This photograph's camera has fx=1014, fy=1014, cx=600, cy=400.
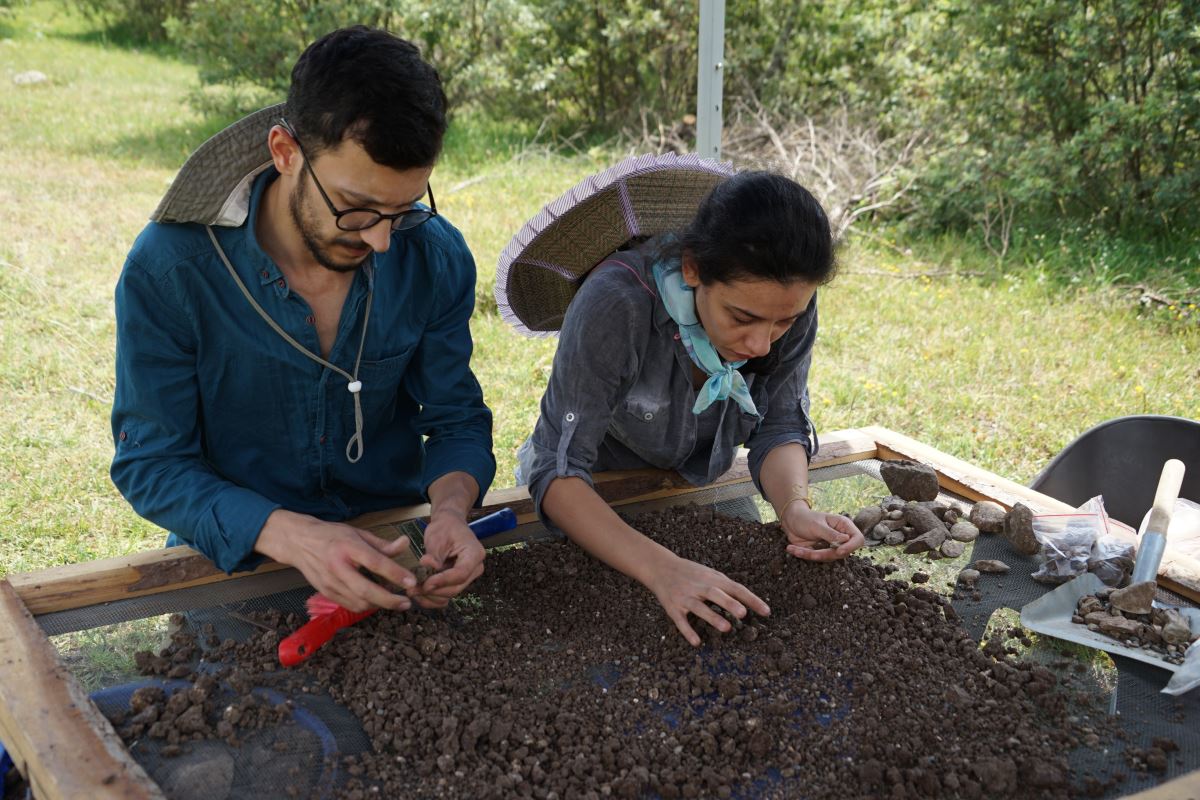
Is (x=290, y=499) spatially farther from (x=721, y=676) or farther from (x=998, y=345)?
(x=998, y=345)

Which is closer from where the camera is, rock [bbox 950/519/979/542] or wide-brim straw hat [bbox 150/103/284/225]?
wide-brim straw hat [bbox 150/103/284/225]

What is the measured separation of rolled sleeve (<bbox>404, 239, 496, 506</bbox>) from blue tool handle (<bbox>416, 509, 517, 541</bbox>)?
0.05 meters

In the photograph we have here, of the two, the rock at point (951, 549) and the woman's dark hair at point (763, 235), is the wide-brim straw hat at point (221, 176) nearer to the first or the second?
the woman's dark hair at point (763, 235)

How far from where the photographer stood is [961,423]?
4.16 m

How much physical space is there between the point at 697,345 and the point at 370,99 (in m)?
0.78

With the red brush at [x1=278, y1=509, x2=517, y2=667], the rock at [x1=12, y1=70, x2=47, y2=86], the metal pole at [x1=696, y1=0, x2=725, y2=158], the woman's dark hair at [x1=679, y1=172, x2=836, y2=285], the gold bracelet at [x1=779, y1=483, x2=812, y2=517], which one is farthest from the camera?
the rock at [x1=12, y1=70, x2=47, y2=86]

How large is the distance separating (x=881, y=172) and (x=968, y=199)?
65 cm

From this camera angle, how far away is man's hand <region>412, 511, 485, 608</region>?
1.68 m

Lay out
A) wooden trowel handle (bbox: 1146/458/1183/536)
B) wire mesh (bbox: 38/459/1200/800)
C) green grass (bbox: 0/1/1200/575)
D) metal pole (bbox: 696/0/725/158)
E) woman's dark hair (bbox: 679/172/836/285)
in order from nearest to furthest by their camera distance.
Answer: wire mesh (bbox: 38/459/1200/800)
woman's dark hair (bbox: 679/172/836/285)
wooden trowel handle (bbox: 1146/458/1183/536)
metal pole (bbox: 696/0/725/158)
green grass (bbox: 0/1/1200/575)

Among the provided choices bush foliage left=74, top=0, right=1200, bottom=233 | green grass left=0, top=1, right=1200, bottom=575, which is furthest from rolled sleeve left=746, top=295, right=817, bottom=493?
bush foliage left=74, top=0, right=1200, bottom=233

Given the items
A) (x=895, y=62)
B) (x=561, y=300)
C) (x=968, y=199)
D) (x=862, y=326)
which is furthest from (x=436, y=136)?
(x=895, y=62)

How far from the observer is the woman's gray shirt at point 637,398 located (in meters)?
1.97

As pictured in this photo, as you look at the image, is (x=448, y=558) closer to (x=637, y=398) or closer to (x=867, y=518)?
(x=637, y=398)

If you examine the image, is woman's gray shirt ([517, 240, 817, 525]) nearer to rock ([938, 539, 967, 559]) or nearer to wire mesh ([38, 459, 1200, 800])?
wire mesh ([38, 459, 1200, 800])
